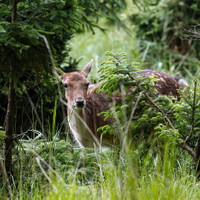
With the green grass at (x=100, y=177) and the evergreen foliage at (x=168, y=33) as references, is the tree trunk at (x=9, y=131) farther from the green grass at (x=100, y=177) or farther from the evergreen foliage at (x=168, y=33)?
the evergreen foliage at (x=168, y=33)

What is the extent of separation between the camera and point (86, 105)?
18.4 ft

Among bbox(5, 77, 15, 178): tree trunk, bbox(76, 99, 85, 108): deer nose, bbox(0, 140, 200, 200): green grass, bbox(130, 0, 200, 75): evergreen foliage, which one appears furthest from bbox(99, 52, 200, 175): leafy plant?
bbox(130, 0, 200, 75): evergreen foliage

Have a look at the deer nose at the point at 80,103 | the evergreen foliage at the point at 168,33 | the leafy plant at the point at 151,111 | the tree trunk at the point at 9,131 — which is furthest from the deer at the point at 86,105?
the evergreen foliage at the point at 168,33

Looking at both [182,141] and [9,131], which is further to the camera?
[182,141]

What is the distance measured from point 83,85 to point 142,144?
1494 mm

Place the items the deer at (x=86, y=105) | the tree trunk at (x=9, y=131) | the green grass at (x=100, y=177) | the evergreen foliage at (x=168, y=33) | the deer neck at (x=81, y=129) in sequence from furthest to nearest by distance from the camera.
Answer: the evergreen foliage at (x=168, y=33)
the deer neck at (x=81, y=129)
the deer at (x=86, y=105)
the tree trunk at (x=9, y=131)
the green grass at (x=100, y=177)

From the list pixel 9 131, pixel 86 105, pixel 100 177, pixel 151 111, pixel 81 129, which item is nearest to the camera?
pixel 100 177

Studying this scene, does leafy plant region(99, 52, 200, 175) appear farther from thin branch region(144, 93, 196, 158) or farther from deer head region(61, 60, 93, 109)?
deer head region(61, 60, 93, 109)

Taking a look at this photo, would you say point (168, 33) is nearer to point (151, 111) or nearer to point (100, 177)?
point (151, 111)

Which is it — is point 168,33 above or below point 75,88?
above

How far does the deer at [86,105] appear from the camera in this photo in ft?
17.0

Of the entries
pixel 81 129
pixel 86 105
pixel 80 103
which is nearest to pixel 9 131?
pixel 80 103

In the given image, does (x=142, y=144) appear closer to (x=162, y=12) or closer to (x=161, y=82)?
(x=161, y=82)

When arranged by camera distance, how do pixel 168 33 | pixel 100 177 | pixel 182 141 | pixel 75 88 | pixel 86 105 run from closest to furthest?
pixel 100 177 < pixel 182 141 < pixel 75 88 < pixel 86 105 < pixel 168 33
